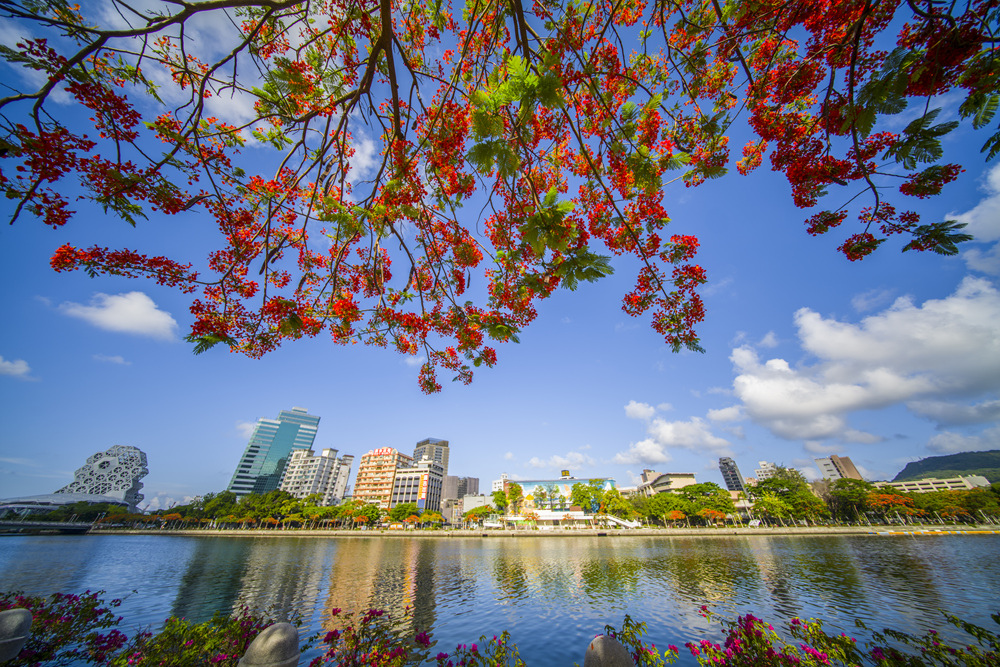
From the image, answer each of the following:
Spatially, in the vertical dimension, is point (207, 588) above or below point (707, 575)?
below

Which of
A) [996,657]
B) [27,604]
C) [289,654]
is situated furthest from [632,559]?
[27,604]

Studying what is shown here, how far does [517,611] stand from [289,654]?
8606mm

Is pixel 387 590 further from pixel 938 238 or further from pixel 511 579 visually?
pixel 938 238

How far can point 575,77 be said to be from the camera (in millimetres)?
3900

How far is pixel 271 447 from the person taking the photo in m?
114

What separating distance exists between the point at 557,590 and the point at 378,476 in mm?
95190

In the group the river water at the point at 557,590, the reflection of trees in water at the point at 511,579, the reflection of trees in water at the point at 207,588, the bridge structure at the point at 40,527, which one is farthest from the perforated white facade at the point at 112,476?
the reflection of trees in water at the point at 511,579

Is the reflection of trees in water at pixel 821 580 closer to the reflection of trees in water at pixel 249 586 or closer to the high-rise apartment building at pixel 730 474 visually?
the reflection of trees in water at pixel 249 586

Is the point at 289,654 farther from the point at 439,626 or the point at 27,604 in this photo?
the point at 27,604

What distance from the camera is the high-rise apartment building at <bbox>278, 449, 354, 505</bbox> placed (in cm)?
10725

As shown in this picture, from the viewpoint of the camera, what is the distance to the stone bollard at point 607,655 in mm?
3570

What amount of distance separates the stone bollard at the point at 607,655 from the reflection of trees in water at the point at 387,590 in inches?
304

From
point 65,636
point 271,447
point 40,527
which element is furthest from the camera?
point 271,447

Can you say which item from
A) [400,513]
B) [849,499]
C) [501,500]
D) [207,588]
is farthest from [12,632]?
[849,499]
